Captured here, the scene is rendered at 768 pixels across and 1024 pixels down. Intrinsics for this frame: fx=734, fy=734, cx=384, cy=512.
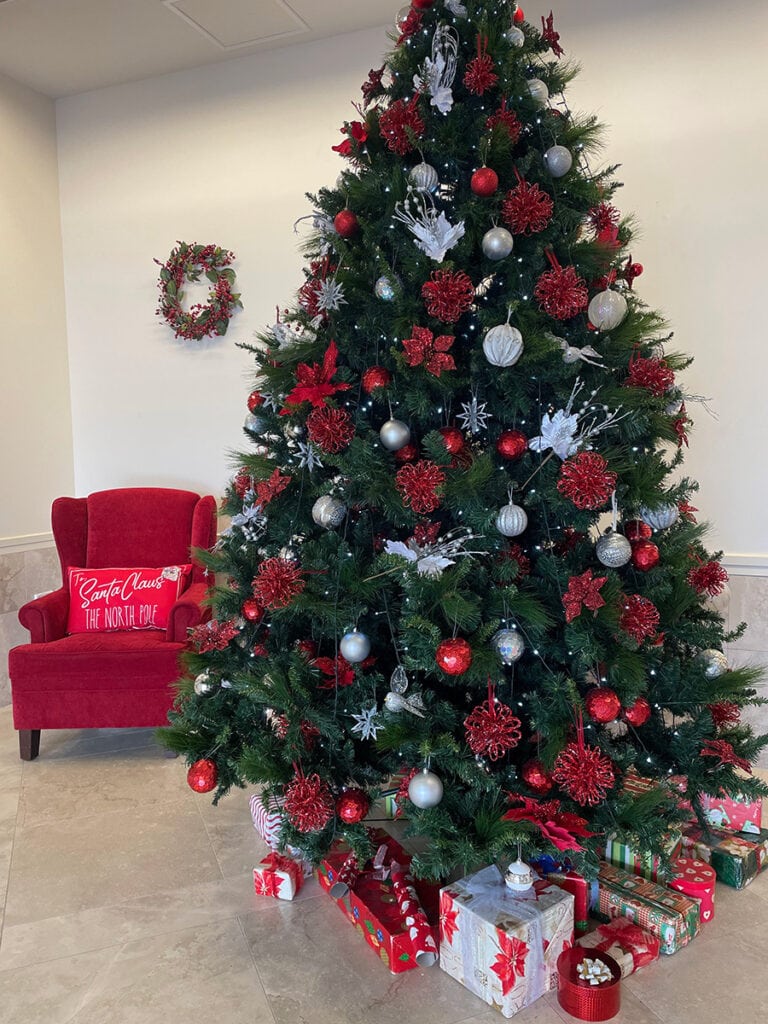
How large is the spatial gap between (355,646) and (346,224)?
101 centimetres

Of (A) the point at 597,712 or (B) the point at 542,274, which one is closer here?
(A) the point at 597,712

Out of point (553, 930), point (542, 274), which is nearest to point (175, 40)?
point (542, 274)

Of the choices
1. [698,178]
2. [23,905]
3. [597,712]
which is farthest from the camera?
[698,178]

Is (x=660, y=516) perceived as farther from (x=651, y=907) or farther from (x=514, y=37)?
(x=514, y=37)

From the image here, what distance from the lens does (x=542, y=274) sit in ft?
5.36

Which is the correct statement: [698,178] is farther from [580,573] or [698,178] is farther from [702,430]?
[580,573]

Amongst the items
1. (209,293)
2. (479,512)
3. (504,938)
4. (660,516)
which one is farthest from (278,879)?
(209,293)

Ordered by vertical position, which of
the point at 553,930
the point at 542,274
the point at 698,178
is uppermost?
the point at 698,178

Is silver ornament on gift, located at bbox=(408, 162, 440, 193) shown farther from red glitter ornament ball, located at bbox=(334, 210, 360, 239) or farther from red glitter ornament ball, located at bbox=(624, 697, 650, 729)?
red glitter ornament ball, located at bbox=(624, 697, 650, 729)

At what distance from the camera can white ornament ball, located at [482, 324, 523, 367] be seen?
1567 millimetres

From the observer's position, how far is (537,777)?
158 centimetres

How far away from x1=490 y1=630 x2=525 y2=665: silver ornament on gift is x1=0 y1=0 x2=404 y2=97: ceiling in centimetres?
276

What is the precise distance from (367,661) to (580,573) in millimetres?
544

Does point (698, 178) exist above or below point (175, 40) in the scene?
below
